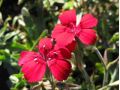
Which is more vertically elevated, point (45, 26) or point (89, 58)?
point (45, 26)

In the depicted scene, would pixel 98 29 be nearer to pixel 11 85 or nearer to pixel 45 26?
pixel 45 26

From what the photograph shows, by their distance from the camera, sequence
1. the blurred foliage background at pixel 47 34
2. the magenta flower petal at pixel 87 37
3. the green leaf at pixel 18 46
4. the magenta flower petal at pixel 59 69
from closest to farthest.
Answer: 1. the magenta flower petal at pixel 59 69
2. the magenta flower petal at pixel 87 37
3. the blurred foliage background at pixel 47 34
4. the green leaf at pixel 18 46

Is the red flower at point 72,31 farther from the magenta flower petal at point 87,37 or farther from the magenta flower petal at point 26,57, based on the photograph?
the magenta flower petal at point 26,57

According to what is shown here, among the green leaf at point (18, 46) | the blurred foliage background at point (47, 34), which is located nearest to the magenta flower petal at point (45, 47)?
the blurred foliage background at point (47, 34)

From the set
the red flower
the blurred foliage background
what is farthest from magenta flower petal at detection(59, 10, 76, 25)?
the blurred foliage background

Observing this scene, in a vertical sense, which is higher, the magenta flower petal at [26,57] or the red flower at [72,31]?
the red flower at [72,31]

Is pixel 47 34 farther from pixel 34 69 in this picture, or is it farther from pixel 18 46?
pixel 34 69

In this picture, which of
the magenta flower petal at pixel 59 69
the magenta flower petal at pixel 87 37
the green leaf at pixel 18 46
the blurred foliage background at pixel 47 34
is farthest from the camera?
the green leaf at pixel 18 46

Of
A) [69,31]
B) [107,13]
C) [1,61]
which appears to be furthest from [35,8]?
[69,31]
